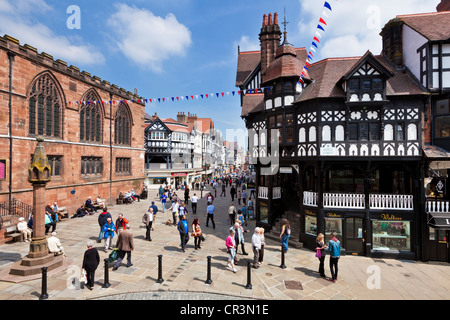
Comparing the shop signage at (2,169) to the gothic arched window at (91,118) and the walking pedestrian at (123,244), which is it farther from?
the walking pedestrian at (123,244)

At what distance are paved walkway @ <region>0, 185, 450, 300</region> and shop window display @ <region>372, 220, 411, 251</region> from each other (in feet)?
2.64

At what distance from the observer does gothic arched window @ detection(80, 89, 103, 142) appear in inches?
803

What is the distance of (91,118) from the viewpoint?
70.0 ft

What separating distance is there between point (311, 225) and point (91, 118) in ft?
69.5

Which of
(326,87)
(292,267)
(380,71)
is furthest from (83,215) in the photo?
(380,71)

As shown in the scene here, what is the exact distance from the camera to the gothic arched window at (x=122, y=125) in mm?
25000

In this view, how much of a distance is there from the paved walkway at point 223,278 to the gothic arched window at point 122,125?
50.7ft

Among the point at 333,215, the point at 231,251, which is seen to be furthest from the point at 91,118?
the point at 333,215

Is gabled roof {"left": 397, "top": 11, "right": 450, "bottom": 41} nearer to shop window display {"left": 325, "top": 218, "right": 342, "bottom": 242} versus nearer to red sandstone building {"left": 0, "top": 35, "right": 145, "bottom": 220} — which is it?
shop window display {"left": 325, "top": 218, "right": 342, "bottom": 242}

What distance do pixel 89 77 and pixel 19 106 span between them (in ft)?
24.4

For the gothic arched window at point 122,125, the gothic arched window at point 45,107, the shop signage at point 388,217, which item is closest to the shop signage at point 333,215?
the shop signage at point 388,217

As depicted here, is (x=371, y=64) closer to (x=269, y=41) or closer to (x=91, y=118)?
(x=269, y=41)

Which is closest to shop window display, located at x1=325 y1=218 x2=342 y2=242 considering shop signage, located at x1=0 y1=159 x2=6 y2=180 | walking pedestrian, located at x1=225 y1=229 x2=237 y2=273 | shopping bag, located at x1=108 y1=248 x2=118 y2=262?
walking pedestrian, located at x1=225 y1=229 x2=237 y2=273

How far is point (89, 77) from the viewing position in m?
20.7
